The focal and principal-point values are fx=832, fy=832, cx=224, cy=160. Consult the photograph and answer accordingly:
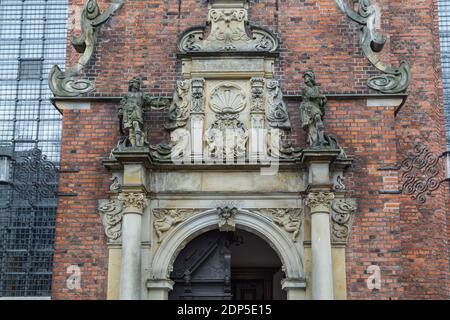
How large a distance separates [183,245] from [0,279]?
4.18 m

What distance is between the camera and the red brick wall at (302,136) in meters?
12.0

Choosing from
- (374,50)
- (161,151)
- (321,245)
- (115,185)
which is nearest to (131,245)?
(115,185)

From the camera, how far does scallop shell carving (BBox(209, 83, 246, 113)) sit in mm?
12438

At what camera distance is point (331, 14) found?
513 inches

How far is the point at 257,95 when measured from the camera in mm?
12469

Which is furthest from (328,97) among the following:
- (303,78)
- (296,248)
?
(296,248)

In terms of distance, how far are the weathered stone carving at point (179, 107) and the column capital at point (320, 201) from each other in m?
2.24

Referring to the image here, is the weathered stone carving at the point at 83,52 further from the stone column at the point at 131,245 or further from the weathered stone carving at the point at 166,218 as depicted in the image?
the weathered stone carving at the point at 166,218

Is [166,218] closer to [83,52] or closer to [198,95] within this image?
[198,95]

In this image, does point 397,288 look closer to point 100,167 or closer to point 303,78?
point 303,78

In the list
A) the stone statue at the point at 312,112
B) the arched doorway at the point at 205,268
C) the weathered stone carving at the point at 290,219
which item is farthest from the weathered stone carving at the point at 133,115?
the stone statue at the point at 312,112

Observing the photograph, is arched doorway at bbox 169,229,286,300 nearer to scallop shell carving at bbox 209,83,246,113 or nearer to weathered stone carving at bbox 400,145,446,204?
scallop shell carving at bbox 209,83,246,113

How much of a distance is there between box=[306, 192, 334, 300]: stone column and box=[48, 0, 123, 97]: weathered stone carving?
3888mm

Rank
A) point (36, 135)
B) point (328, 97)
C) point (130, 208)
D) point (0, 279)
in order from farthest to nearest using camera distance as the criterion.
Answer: point (36, 135) < point (0, 279) < point (328, 97) < point (130, 208)
